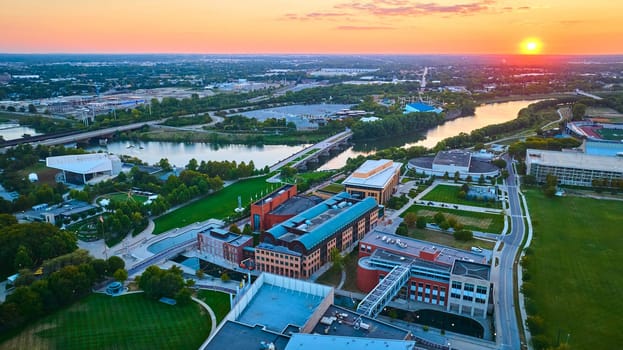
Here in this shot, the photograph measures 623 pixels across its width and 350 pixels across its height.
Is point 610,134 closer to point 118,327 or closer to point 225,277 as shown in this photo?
point 225,277

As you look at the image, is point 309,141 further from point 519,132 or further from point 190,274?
→ point 190,274

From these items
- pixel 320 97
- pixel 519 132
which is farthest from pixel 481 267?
pixel 320 97

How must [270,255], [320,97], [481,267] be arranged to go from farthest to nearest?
[320,97] < [270,255] < [481,267]

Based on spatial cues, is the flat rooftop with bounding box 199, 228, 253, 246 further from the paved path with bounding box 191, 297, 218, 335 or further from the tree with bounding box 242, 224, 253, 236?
the paved path with bounding box 191, 297, 218, 335

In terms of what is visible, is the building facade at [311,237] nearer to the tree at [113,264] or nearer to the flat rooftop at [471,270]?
the tree at [113,264]

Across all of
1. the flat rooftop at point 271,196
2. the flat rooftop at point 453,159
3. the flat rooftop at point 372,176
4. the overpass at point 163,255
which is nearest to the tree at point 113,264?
the overpass at point 163,255

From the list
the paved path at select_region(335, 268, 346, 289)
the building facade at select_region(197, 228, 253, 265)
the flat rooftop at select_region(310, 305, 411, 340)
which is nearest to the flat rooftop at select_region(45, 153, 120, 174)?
the building facade at select_region(197, 228, 253, 265)
